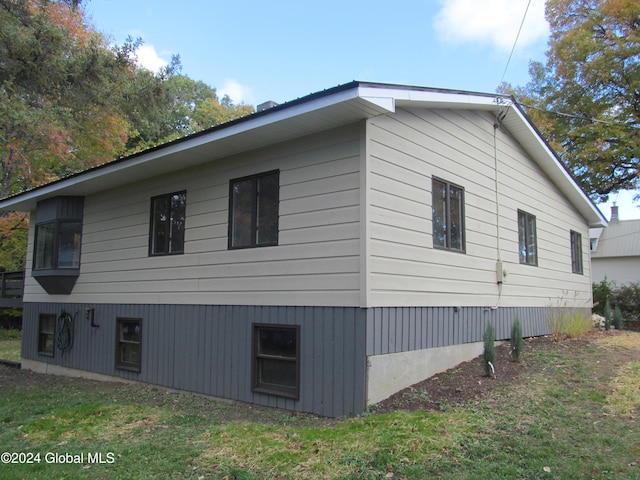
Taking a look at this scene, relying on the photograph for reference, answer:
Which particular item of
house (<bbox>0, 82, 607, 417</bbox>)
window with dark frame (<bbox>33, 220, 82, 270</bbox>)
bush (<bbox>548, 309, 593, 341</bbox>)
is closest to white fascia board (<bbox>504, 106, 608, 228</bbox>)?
house (<bbox>0, 82, 607, 417</bbox>)

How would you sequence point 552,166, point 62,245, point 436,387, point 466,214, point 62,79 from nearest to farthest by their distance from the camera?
point 436,387, point 466,214, point 62,79, point 62,245, point 552,166

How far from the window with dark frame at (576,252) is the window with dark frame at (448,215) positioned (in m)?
6.74

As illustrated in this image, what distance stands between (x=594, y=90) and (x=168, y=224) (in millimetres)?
18354

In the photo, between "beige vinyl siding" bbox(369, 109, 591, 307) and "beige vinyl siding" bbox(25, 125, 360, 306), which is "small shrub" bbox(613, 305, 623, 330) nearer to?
"beige vinyl siding" bbox(369, 109, 591, 307)

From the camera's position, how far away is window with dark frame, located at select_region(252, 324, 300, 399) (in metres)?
6.46

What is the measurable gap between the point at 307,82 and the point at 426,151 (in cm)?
1411

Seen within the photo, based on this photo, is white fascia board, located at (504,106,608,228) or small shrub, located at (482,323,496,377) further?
white fascia board, located at (504,106,608,228)

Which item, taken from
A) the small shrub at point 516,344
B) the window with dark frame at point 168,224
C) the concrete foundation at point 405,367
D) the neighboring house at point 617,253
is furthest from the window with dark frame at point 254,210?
the neighboring house at point 617,253

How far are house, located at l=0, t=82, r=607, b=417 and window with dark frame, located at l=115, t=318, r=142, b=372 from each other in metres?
0.04

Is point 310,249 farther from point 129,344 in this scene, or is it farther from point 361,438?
point 129,344

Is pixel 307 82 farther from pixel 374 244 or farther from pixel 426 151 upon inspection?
pixel 374 244

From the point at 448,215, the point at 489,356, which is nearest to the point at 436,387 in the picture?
the point at 489,356

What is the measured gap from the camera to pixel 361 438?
4.73m

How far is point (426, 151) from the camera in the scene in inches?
288
